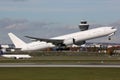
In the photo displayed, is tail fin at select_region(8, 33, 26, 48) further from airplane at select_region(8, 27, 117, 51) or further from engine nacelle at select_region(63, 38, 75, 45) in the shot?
engine nacelle at select_region(63, 38, 75, 45)

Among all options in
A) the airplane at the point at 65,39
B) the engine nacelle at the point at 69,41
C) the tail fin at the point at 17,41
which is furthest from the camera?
the tail fin at the point at 17,41

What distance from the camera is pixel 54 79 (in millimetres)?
33156

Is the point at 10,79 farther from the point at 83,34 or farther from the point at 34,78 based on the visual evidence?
the point at 83,34

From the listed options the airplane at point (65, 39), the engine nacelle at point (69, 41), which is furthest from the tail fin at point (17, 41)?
the engine nacelle at point (69, 41)

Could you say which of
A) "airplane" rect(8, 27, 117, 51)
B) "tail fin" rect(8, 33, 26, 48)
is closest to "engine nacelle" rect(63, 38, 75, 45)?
"airplane" rect(8, 27, 117, 51)

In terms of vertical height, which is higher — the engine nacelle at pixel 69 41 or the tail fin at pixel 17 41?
the tail fin at pixel 17 41

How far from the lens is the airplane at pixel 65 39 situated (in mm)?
108625

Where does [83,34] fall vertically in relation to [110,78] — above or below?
above

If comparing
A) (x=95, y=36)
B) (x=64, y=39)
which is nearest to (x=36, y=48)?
(x=64, y=39)

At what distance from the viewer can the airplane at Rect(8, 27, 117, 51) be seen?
109 meters

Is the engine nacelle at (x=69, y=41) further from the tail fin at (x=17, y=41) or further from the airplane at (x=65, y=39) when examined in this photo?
the tail fin at (x=17, y=41)

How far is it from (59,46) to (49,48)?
11607 millimetres

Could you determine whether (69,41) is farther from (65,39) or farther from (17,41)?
(17,41)

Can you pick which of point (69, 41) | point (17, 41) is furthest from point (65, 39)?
point (17, 41)
